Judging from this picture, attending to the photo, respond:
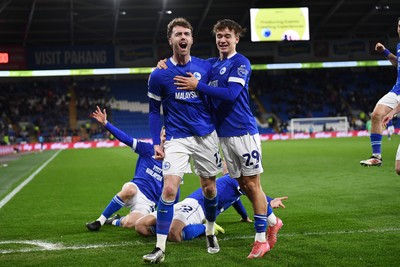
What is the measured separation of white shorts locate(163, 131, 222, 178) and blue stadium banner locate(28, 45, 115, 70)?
129 ft

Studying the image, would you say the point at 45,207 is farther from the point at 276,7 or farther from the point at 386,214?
the point at 276,7

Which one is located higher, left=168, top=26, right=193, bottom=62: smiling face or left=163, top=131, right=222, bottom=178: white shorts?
left=168, top=26, right=193, bottom=62: smiling face

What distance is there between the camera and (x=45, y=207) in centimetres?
1060

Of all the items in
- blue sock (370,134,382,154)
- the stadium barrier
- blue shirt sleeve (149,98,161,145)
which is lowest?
the stadium barrier

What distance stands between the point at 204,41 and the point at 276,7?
1436 cm

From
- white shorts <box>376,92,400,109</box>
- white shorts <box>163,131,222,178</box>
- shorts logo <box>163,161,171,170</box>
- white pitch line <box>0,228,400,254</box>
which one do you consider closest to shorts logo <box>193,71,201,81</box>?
white shorts <box>163,131,222,178</box>

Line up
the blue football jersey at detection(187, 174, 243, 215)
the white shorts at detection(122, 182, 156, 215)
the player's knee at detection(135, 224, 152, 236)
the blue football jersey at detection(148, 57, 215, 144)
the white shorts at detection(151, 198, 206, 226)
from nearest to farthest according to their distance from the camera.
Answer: the blue football jersey at detection(148, 57, 215, 144)
the white shorts at detection(151, 198, 206, 226)
the player's knee at detection(135, 224, 152, 236)
the blue football jersey at detection(187, 174, 243, 215)
the white shorts at detection(122, 182, 156, 215)

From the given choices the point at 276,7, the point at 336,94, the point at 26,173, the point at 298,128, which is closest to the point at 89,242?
the point at 26,173

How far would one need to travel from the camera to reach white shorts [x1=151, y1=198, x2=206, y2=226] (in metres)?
6.80

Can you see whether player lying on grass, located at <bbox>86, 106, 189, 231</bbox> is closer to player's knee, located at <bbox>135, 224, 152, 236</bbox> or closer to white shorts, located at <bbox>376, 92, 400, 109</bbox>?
player's knee, located at <bbox>135, 224, 152, 236</bbox>

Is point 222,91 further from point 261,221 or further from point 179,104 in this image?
point 261,221

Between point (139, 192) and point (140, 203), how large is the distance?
6.3 inches

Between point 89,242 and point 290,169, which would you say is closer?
point 89,242

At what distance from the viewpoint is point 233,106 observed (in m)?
6.04
